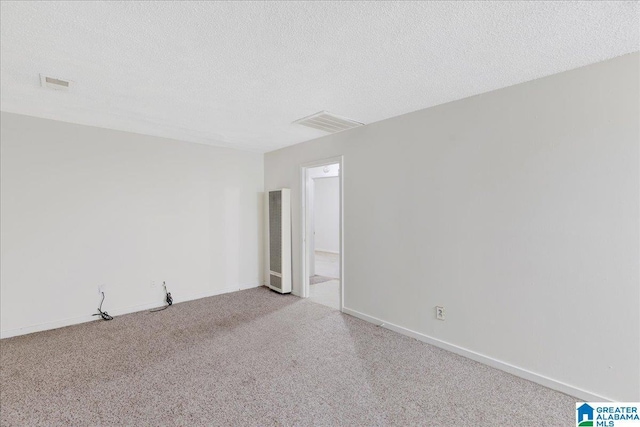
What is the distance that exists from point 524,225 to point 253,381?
245 centimetres

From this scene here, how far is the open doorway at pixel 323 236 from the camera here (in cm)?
429

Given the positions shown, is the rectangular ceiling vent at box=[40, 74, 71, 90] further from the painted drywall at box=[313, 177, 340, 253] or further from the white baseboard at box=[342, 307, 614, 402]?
the painted drywall at box=[313, 177, 340, 253]

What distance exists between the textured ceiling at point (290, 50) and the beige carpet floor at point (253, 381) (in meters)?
2.33

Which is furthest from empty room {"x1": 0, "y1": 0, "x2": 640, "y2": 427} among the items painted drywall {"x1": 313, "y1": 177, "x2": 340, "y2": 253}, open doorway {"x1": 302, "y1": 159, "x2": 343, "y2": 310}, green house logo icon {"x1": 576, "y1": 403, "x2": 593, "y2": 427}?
painted drywall {"x1": 313, "y1": 177, "x2": 340, "y2": 253}

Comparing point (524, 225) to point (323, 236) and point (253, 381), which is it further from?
point (323, 236)

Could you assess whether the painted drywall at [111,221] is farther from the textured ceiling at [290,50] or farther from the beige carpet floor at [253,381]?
the textured ceiling at [290,50]

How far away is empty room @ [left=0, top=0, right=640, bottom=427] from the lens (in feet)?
5.64

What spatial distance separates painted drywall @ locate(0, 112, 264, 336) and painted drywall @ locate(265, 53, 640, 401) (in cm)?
249

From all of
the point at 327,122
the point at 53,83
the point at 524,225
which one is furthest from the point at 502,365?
the point at 53,83

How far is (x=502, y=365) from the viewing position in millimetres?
2416

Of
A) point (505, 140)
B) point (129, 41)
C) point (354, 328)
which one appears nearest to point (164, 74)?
point (129, 41)

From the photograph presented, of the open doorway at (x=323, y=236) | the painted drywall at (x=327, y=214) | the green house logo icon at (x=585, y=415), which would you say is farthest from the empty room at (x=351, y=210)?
the painted drywall at (x=327, y=214)

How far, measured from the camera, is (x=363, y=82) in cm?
229

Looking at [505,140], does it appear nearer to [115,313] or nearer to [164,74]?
[164,74]
